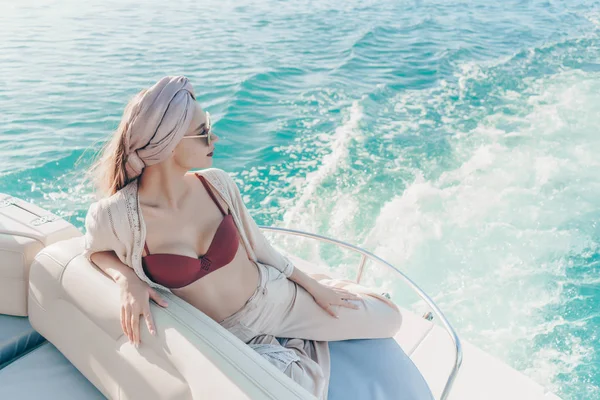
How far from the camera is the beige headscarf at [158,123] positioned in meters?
1.58

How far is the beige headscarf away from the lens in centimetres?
158

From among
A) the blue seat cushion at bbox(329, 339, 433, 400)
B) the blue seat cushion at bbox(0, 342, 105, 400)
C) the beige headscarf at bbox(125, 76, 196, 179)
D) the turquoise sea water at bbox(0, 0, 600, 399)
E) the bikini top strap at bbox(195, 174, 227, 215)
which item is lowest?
the turquoise sea water at bbox(0, 0, 600, 399)

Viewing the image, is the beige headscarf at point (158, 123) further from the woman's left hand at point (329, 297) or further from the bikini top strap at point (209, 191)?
the woman's left hand at point (329, 297)

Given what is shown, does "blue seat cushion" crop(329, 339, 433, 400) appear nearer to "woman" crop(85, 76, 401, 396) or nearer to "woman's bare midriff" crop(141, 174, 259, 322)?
"woman" crop(85, 76, 401, 396)

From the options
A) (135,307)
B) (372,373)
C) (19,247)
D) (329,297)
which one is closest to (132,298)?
(135,307)

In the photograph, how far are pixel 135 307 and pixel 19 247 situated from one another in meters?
0.70

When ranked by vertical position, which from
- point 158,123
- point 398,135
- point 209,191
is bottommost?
point 398,135

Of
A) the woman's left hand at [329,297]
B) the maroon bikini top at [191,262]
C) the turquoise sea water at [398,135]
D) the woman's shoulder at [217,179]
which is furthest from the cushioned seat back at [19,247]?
the woman's left hand at [329,297]

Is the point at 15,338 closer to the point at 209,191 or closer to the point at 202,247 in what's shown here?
the point at 202,247

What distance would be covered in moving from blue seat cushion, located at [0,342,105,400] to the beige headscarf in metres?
0.80

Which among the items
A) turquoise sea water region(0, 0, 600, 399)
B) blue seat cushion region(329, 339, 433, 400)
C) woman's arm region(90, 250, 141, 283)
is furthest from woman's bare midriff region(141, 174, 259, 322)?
turquoise sea water region(0, 0, 600, 399)

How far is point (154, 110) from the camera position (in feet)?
5.16

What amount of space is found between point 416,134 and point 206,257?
5171 mm

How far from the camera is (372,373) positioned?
75.4 inches
